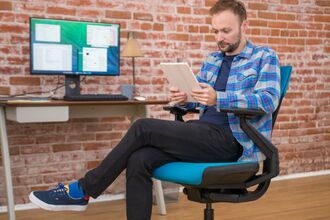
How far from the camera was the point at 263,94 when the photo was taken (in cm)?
196

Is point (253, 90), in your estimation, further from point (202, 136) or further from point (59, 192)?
point (59, 192)


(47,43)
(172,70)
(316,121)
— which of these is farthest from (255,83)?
(316,121)

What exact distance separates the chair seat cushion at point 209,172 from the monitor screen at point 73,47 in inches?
55.2

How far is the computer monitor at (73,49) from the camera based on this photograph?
2992 mm

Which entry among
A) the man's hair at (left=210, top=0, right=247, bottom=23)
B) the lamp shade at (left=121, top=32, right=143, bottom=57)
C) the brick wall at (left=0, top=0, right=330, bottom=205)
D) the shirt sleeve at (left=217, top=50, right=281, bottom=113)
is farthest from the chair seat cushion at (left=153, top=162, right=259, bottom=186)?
the brick wall at (left=0, top=0, right=330, bottom=205)

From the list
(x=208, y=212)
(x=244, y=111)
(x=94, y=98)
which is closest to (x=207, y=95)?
(x=244, y=111)

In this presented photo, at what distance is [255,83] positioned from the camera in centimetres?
212

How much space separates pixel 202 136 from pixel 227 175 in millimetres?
226

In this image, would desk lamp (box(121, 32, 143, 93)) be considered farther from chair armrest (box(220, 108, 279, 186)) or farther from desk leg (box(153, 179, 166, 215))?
chair armrest (box(220, 108, 279, 186))

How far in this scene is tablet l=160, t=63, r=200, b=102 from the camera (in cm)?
199

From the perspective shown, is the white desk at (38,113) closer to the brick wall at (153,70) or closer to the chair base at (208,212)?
the brick wall at (153,70)

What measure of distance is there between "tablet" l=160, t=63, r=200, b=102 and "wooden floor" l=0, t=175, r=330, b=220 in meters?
1.12

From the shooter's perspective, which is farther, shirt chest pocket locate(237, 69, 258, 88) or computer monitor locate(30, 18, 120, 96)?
computer monitor locate(30, 18, 120, 96)

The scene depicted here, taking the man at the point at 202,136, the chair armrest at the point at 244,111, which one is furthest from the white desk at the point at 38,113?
the chair armrest at the point at 244,111
